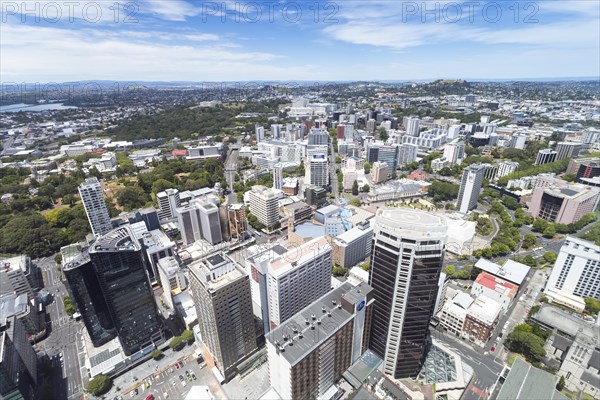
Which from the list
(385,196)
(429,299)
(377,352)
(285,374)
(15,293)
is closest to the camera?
(285,374)

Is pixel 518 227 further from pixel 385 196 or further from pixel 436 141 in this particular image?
pixel 436 141

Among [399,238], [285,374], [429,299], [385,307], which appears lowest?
[285,374]

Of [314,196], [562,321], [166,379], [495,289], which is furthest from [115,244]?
[562,321]

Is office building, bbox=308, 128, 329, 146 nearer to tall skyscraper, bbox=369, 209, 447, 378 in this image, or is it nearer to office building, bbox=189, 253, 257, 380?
tall skyscraper, bbox=369, 209, 447, 378

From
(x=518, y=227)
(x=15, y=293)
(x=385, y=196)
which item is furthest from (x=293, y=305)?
(x=518, y=227)

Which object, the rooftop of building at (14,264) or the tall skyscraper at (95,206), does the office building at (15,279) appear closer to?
the rooftop of building at (14,264)

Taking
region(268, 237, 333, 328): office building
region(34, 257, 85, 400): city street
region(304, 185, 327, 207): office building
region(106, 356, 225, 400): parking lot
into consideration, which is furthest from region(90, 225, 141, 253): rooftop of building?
region(304, 185, 327, 207): office building
